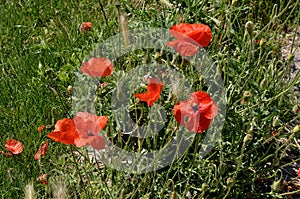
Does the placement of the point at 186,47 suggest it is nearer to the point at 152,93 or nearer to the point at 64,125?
the point at 152,93

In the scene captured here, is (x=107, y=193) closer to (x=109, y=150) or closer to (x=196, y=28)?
(x=109, y=150)

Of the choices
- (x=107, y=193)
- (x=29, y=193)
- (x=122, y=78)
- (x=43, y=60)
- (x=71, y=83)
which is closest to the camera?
(x=29, y=193)

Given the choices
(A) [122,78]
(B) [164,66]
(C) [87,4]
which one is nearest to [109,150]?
(A) [122,78]

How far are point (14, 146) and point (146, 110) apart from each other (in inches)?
22.4

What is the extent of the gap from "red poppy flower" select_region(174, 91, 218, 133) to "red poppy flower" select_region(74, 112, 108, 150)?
254 mm

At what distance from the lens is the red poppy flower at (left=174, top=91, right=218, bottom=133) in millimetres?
1757

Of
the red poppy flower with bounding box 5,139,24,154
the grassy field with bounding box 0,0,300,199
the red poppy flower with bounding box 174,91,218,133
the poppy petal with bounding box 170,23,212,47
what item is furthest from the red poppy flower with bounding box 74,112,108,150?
the red poppy flower with bounding box 5,139,24,154

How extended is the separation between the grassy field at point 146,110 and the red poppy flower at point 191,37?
17cm

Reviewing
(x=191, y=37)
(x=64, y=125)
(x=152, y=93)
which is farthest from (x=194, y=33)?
(x=64, y=125)

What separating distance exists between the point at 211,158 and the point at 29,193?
903mm

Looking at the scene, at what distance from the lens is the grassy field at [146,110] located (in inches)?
83.4

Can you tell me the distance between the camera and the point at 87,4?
356 cm

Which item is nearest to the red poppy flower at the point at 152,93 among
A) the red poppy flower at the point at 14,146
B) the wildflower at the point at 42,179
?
the wildflower at the point at 42,179

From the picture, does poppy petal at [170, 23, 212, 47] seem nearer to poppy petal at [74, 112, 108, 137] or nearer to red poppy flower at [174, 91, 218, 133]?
red poppy flower at [174, 91, 218, 133]
